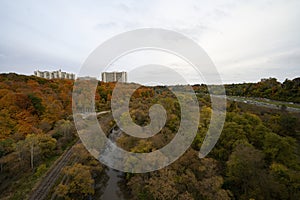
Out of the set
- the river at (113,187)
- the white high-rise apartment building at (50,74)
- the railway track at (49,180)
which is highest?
the white high-rise apartment building at (50,74)

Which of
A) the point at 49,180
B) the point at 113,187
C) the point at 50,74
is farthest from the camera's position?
the point at 50,74

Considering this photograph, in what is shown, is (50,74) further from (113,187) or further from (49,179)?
(113,187)

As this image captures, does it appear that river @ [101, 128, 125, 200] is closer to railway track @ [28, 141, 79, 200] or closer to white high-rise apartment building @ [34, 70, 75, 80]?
railway track @ [28, 141, 79, 200]

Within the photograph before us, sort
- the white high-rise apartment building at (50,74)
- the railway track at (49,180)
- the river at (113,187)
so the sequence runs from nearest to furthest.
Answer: the railway track at (49,180) < the river at (113,187) < the white high-rise apartment building at (50,74)

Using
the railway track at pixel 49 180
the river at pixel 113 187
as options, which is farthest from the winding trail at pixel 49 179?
the river at pixel 113 187

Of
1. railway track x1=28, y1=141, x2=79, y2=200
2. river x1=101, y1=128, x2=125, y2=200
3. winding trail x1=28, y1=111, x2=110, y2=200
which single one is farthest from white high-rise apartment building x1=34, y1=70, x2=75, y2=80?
river x1=101, y1=128, x2=125, y2=200

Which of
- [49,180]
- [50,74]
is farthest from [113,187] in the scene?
[50,74]

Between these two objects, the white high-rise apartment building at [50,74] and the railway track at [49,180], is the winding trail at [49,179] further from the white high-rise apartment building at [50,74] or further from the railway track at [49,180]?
the white high-rise apartment building at [50,74]

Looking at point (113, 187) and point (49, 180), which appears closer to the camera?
point (49, 180)

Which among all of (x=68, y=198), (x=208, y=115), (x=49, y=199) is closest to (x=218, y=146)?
(x=208, y=115)
